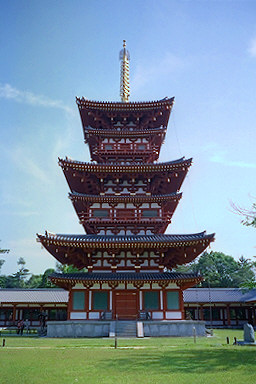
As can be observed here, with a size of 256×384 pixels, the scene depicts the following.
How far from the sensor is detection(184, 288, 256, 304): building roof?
46750 millimetres

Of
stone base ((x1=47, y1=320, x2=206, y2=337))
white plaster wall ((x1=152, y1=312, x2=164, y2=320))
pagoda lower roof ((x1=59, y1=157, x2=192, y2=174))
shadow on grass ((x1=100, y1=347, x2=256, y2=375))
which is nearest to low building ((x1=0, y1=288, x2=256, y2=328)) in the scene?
white plaster wall ((x1=152, y1=312, x2=164, y2=320))

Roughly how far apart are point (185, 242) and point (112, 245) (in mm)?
5539

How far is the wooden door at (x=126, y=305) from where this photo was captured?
27.1 meters

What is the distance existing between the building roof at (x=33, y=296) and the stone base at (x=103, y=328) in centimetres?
2085

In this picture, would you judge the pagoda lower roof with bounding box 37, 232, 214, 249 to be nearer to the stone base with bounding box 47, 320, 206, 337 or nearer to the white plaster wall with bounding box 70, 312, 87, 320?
the white plaster wall with bounding box 70, 312, 87, 320

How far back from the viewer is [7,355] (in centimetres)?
1599

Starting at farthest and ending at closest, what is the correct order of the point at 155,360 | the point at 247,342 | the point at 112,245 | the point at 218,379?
the point at 112,245, the point at 247,342, the point at 155,360, the point at 218,379

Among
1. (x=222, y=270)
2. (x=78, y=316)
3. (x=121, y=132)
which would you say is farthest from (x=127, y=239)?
(x=222, y=270)

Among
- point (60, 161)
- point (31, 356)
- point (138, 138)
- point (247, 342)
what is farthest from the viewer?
point (138, 138)

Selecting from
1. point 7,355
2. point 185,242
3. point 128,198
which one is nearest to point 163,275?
point 185,242

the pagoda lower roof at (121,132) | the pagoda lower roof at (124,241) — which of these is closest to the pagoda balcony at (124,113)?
the pagoda lower roof at (121,132)

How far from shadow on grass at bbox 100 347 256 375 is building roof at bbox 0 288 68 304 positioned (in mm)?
32508

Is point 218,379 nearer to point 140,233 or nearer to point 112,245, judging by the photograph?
point 112,245

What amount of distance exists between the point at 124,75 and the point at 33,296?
102ft
